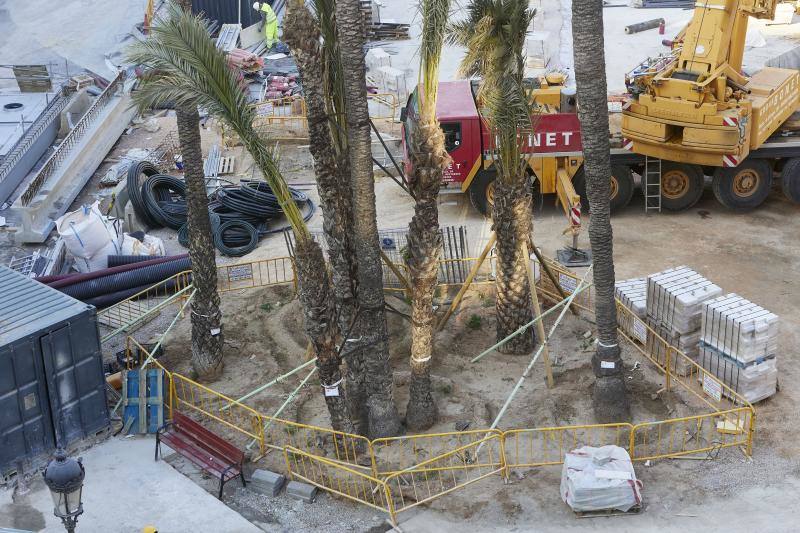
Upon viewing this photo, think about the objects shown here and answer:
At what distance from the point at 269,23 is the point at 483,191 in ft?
49.3

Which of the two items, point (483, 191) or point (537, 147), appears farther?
point (483, 191)

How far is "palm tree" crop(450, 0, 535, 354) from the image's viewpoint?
14.6 metres

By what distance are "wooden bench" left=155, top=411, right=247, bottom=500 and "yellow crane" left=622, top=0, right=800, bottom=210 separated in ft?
37.3

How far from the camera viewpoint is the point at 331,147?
14102 millimetres

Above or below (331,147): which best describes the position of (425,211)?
below

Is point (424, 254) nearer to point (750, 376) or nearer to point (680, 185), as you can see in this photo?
point (750, 376)

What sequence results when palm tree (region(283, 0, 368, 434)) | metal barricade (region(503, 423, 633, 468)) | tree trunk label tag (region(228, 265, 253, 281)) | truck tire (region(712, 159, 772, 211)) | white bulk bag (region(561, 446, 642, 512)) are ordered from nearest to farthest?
white bulk bag (region(561, 446, 642, 512)), palm tree (region(283, 0, 368, 434)), metal barricade (region(503, 423, 633, 468)), tree trunk label tag (region(228, 265, 253, 281)), truck tire (region(712, 159, 772, 211))

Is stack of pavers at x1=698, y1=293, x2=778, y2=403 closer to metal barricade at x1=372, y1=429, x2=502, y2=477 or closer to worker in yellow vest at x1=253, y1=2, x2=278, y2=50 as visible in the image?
metal barricade at x1=372, y1=429, x2=502, y2=477

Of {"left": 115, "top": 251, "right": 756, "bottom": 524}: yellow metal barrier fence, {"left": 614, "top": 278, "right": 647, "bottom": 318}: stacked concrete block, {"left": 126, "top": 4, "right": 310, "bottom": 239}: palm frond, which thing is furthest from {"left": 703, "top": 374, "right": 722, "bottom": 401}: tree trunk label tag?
{"left": 126, "top": 4, "right": 310, "bottom": 239}: palm frond

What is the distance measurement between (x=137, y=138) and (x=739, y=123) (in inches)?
629

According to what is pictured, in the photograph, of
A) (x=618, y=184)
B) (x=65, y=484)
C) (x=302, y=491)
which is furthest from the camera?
(x=618, y=184)

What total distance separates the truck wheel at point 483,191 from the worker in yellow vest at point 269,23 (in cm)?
1452

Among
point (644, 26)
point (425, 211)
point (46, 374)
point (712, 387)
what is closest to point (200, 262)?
point (46, 374)

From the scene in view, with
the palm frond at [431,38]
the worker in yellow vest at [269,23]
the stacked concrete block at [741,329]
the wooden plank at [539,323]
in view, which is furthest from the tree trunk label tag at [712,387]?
the worker in yellow vest at [269,23]
